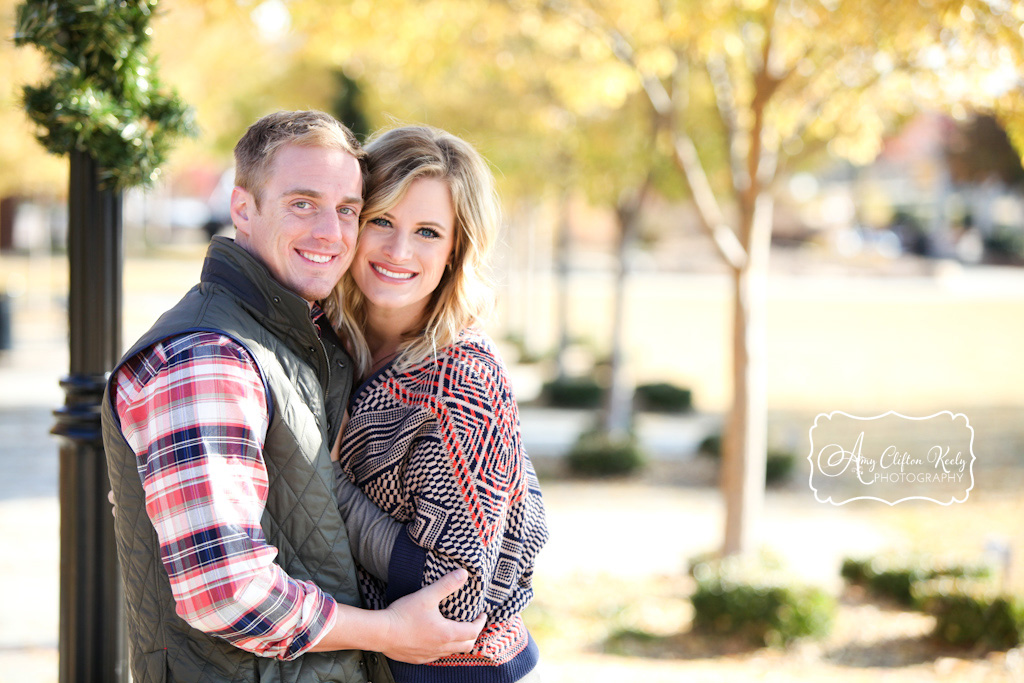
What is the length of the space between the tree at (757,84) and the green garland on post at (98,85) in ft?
15.1

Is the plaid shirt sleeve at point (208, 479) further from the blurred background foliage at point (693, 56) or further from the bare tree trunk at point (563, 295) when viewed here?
the bare tree trunk at point (563, 295)

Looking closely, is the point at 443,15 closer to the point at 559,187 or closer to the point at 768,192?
the point at 768,192

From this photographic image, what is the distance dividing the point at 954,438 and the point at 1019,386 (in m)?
4.67

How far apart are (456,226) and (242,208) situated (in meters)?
A: 0.55

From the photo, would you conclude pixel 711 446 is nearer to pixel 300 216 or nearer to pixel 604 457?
pixel 604 457

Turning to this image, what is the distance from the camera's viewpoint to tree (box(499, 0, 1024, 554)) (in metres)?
6.28

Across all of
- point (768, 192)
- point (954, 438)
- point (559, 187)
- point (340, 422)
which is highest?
point (559, 187)

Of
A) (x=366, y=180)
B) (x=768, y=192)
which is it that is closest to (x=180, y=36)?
(x=768, y=192)

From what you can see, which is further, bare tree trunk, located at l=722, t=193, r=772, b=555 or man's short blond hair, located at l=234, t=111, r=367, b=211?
bare tree trunk, located at l=722, t=193, r=772, b=555

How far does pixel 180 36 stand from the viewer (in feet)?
49.5

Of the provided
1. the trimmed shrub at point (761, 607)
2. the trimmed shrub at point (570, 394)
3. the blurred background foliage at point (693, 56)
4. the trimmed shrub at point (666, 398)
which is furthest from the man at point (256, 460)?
the trimmed shrub at point (666, 398)

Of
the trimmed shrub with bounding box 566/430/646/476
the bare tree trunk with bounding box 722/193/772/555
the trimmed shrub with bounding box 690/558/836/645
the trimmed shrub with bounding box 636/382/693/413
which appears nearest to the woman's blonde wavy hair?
the trimmed shrub with bounding box 690/558/836/645

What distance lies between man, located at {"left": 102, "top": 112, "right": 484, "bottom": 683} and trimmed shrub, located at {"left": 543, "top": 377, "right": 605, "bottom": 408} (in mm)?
13147

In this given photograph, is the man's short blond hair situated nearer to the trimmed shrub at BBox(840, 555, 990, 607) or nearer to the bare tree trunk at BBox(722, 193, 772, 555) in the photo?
the bare tree trunk at BBox(722, 193, 772, 555)
